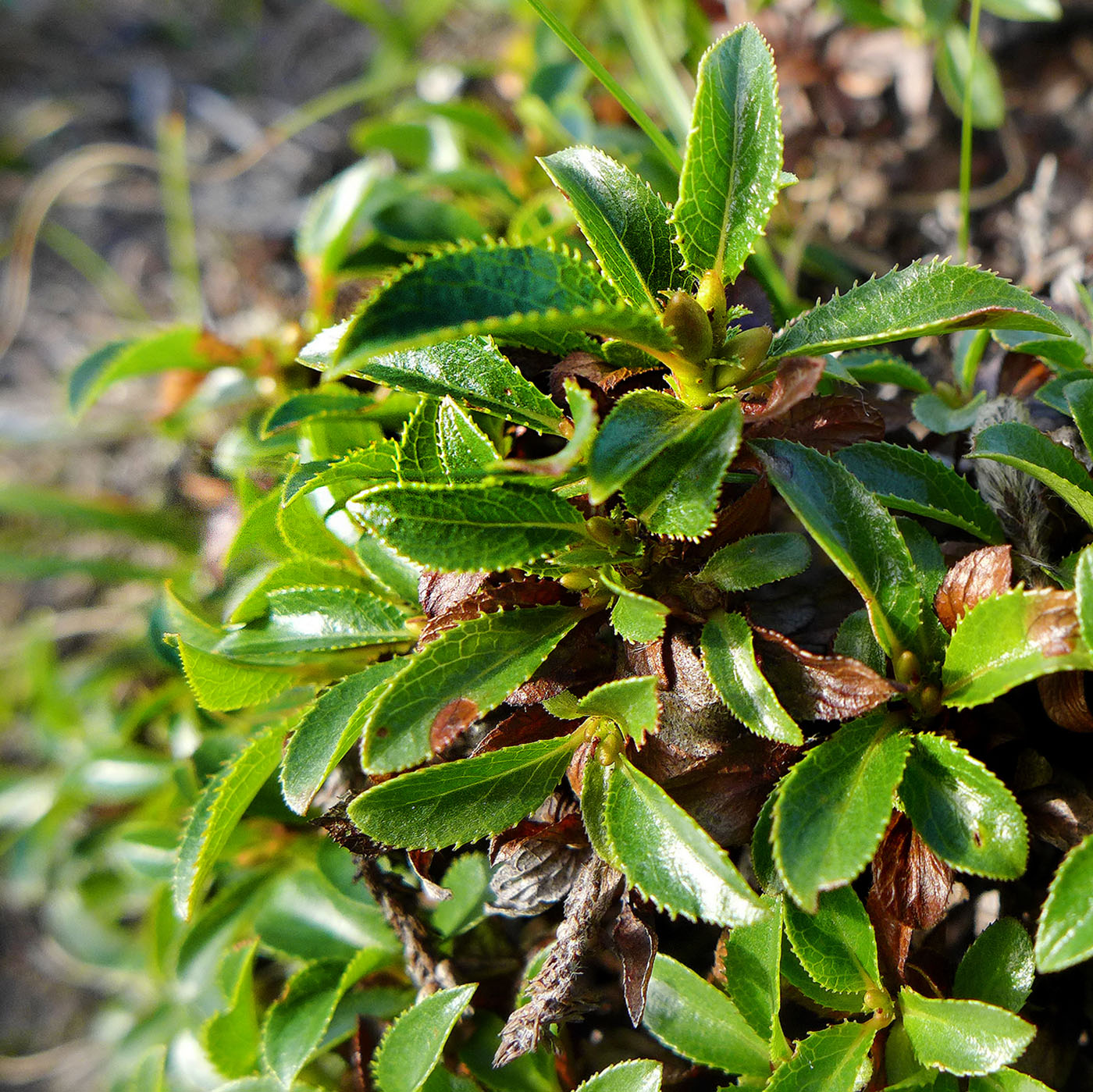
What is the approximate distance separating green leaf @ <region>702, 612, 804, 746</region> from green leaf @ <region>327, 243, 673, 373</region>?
0.25 m

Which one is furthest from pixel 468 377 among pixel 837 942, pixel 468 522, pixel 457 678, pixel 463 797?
pixel 837 942

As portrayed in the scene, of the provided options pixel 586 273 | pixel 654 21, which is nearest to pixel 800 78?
pixel 654 21

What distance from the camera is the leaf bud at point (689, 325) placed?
2.58 ft

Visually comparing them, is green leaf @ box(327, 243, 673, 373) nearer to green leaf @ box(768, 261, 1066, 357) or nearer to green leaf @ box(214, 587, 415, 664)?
green leaf @ box(768, 261, 1066, 357)

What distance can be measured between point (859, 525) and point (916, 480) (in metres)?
0.17

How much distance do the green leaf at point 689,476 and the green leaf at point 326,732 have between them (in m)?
0.30

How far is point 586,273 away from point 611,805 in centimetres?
45

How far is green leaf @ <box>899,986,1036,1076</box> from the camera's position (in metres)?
0.74

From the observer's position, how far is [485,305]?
67cm

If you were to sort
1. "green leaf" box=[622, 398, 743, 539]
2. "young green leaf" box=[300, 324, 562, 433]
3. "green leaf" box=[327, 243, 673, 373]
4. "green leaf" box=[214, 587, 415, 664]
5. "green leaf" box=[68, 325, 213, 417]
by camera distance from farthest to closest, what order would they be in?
"green leaf" box=[68, 325, 213, 417]
"green leaf" box=[214, 587, 415, 664]
"young green leaf" box=[300, 324, 562, 433]
"green leaf" box=[622, 398, 743, 539]
"green leaf" box=[327, 243, 673, 373]

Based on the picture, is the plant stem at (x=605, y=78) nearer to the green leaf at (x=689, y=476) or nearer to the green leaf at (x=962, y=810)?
the green leaf at (x=689, y=476)

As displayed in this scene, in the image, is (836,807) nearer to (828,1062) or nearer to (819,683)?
(819,683)

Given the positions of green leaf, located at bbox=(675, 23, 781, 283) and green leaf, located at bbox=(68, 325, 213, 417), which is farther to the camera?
green leaf, located at bbox=(68, 325, 213, 417)

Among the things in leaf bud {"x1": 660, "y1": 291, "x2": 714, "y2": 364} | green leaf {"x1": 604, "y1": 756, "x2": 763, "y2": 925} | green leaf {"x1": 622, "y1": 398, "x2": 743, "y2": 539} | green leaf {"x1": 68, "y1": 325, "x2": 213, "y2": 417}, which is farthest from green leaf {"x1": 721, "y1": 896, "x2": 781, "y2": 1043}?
green leaf {"x1": 68, "y1": 325, "x2": 213, "y2": 417}
